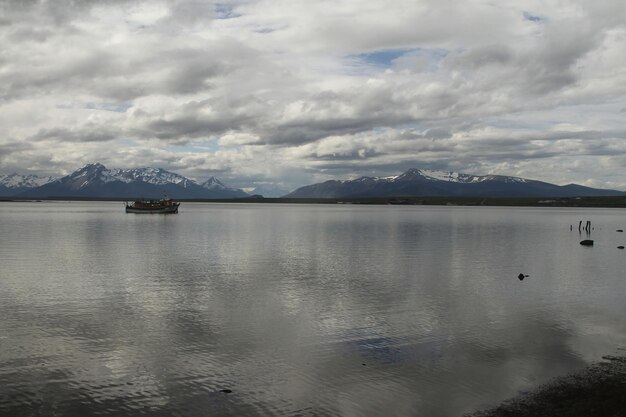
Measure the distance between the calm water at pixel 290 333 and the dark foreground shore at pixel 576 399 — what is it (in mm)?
1031

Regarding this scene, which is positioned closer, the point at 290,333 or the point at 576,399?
the point at 576,399

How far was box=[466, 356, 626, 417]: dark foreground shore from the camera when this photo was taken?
60.8 ft

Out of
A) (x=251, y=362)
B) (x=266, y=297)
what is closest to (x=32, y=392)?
(x=251, y=362)

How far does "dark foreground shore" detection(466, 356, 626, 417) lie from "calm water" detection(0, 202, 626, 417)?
3.38 ft

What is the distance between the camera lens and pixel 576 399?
19734mm

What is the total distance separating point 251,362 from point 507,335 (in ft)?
49.4

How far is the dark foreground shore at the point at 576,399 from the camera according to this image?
1853 cm

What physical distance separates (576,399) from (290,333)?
15.0m

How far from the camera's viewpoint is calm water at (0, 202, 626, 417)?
20469mm

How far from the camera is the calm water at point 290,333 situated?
67.2ft

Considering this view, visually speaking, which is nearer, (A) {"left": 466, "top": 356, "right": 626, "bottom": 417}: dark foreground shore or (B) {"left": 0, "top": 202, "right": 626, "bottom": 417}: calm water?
(A) {"left": 466, "top": 356, "right": 626, "bottom": 417}: dark foreground shore

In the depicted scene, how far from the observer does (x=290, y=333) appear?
96.8 ft

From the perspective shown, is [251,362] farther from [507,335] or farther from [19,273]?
[19,273]

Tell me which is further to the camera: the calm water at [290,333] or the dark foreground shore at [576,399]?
the calm water at [290,333]
